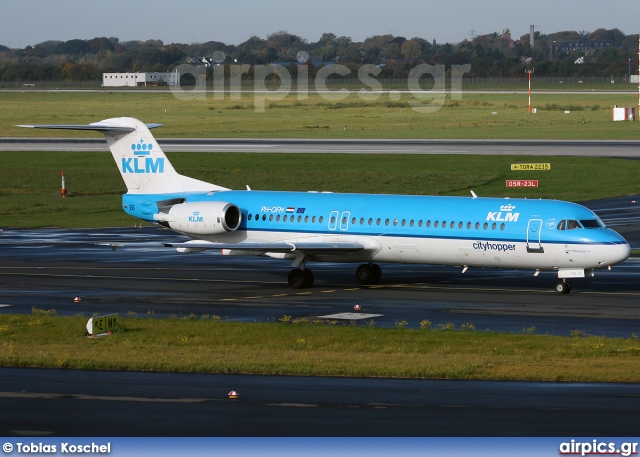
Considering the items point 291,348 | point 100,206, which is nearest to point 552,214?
point 291,348

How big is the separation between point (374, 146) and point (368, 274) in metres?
53.8

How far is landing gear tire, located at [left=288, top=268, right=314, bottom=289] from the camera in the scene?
125 ft

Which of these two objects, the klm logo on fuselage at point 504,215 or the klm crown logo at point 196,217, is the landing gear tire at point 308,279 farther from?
the klm logo on fuselage at point 504,215

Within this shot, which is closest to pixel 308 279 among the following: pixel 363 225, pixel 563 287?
pixel 363 225

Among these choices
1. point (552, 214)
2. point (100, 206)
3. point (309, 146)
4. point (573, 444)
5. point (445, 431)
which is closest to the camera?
point (573, 444)

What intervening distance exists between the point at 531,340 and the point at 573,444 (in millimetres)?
9904

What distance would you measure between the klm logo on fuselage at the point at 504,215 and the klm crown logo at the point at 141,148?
13335 mm

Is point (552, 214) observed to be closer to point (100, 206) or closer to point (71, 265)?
point (71, 265)

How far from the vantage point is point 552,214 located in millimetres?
35312

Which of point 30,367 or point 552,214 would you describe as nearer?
point 30,367

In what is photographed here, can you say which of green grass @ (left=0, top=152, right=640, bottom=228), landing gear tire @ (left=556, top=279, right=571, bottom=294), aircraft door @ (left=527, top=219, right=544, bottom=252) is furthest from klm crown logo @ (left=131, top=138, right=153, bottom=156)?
green grass @ (left=0, top=152, right=640, bottom=228)

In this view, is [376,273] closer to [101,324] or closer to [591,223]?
[591,223]

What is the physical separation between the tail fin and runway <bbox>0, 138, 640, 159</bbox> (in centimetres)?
4423

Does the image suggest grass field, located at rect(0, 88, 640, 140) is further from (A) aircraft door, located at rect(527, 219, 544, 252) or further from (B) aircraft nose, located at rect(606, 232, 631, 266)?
(B) aircraft nose, located at rect(606, 232, 631, 266)
